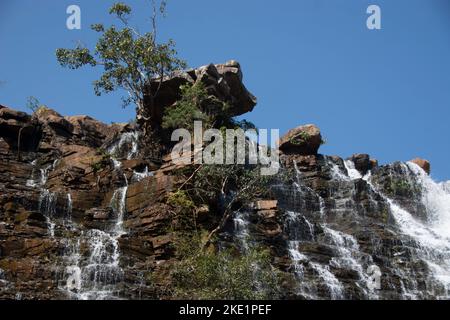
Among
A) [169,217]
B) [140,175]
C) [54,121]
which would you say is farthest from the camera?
[54,121]

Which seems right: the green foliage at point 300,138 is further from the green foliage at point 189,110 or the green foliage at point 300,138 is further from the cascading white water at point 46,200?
the cascading white water at point 46,200

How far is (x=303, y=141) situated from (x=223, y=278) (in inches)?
939

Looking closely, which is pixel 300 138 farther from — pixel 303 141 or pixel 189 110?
pixel 189 110

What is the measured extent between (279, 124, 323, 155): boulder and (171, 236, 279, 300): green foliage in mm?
20187

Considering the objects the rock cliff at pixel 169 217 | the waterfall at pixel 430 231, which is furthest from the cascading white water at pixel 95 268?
the waterfall at pixel 430 231

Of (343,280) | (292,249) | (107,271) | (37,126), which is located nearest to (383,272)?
(343,280)

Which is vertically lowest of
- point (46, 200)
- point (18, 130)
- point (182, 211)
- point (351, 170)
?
point (182, 211)

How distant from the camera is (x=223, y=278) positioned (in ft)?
85.8

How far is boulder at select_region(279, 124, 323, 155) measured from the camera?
4853cm

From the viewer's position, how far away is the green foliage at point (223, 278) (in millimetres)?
25938

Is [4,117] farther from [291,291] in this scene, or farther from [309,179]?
[291,291]

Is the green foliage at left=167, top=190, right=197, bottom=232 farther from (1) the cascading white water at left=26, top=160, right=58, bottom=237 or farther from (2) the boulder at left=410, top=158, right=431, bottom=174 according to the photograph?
(2) the boulder at left=410, top=158, right=431, bottom=174

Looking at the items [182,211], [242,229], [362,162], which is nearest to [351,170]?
[362,162]

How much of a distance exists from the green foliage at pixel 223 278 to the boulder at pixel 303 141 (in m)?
20.2
